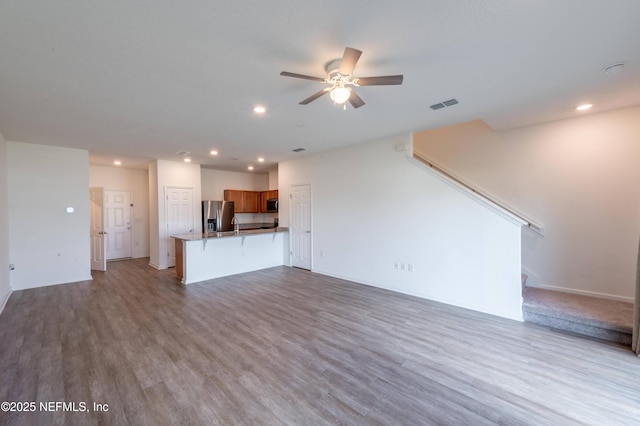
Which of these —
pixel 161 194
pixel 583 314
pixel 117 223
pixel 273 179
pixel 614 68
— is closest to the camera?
pixel 614 68

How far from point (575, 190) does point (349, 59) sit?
4399 mm

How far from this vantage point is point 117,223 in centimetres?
764

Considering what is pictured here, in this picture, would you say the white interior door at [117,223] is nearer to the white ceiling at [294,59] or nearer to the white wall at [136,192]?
the white wall at [136,192]

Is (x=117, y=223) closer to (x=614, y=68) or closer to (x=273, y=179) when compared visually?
(x=273, y=179)

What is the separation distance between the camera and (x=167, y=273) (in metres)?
6.12

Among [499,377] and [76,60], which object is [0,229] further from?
[499,377]

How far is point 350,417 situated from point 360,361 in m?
0.71

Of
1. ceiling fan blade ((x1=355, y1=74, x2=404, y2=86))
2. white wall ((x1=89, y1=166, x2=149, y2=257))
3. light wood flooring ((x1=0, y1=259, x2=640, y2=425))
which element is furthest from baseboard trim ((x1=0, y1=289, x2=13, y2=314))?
ceiling fan blade ((x1=355, y1=74, x2=404, y2=86))

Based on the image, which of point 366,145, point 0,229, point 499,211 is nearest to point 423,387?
point 499,211

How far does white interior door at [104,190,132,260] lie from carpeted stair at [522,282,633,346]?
32.3 ft

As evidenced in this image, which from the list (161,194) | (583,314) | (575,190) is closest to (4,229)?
(161,194)

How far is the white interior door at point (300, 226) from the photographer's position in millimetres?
6409

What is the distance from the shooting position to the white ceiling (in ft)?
5.56

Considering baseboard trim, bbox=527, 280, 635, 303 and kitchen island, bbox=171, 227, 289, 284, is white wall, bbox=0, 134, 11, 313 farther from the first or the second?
baseboard trim, bbox=527, 280, 635, 303
